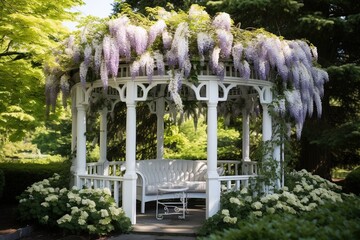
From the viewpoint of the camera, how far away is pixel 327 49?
10586mm

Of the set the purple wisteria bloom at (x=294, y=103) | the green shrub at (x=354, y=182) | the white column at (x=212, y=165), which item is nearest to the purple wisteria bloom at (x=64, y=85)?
the white column at (x=212, y=165)

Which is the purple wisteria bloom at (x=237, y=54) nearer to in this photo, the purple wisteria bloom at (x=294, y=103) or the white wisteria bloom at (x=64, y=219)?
the purple wisteria bloom at (x=294, y=103)

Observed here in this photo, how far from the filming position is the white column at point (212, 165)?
663cm

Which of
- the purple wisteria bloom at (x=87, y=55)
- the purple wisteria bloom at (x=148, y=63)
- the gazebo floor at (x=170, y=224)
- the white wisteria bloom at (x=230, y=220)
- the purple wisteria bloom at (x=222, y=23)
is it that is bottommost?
the gazebo floor at (x=170, y=224)

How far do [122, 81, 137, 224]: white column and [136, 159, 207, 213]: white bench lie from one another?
98 cm

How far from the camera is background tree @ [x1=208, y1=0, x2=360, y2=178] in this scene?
29.7 ft

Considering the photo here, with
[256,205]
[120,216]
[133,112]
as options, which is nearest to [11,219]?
[120,216]

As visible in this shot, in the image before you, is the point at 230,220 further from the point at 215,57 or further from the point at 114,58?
the point at 114,58

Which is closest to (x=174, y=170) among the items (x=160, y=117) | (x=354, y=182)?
(x=160, y=117)

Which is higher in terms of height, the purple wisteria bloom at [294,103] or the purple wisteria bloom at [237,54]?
the purple wisteria bloom at [237,54]

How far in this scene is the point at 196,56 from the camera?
262 inches

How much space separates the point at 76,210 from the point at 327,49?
710 centimetres

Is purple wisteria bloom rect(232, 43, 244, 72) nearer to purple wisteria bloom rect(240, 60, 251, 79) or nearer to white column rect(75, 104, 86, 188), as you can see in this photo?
purple wisteria bloom rect(240, 60, 251, 79)

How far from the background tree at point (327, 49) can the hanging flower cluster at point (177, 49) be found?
2.45 meters
